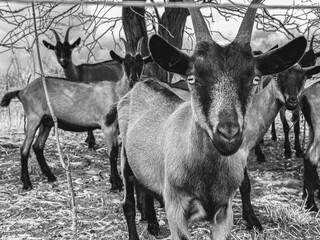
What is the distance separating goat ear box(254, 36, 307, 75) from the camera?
113 inches

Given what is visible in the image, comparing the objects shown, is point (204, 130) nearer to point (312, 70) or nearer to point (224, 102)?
point (224, 102)

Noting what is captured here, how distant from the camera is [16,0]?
1.82 meters

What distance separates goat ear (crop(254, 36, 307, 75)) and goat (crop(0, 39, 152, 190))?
4.53 m

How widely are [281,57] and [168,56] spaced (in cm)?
73

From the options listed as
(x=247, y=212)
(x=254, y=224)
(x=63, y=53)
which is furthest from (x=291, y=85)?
(x=63, y=53)

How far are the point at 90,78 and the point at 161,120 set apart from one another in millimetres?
8381

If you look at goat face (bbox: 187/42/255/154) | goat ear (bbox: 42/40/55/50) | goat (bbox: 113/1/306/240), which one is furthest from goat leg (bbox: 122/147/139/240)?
goat ear (bbox: 42/40/55/50)

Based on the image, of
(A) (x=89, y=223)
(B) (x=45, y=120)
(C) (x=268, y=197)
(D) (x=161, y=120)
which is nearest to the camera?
(D) (x=161, y=120)

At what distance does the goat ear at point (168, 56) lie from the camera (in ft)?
9.33

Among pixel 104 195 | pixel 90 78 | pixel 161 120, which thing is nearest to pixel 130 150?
pixel 161 120

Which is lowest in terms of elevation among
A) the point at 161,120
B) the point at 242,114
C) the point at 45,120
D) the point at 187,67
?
the point at 45,120

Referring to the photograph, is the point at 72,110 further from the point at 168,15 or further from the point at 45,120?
the point at 168,15

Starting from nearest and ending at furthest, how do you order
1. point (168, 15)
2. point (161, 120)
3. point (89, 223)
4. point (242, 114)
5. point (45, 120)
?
point (242, 114), point (161, 120), point (89, 223), point (45, 120), point (168, 15)

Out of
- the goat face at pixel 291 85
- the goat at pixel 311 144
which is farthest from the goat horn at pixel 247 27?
the goat at pixel 311 144
